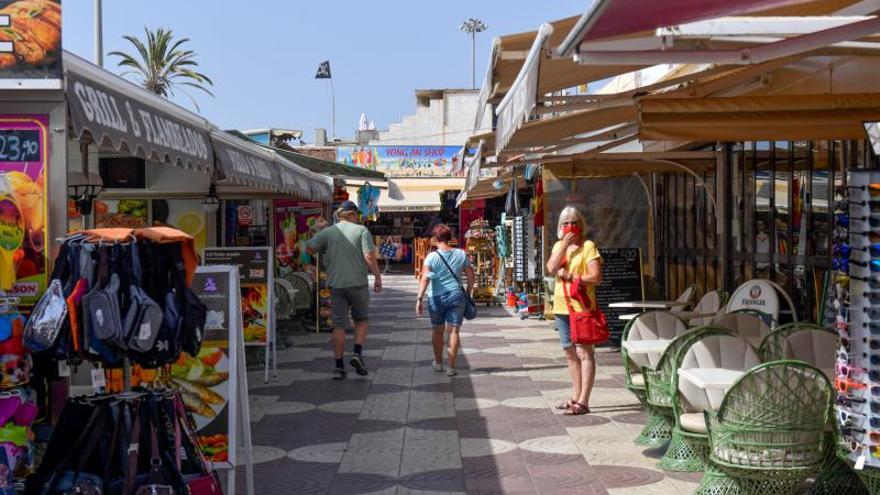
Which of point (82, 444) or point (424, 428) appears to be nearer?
point (82, 444)

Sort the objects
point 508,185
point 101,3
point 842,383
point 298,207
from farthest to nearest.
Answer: point 101,3
point 508,185
point 298,207
point 842,383

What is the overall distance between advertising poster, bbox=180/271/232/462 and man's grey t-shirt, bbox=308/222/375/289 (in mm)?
4330

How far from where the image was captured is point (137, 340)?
14.7 ft

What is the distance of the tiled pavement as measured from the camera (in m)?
6.55

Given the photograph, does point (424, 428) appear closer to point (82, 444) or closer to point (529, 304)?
point (82, 444)

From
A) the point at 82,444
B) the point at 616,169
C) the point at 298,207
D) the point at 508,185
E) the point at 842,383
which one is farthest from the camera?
the point at 508,185

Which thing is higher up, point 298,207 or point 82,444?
point 298,207

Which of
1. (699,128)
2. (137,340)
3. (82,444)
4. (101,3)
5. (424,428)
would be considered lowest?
(424,428)

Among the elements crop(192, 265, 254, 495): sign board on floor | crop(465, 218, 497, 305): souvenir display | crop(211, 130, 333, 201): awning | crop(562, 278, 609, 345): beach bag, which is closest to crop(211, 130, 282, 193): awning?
crop(211, 130, 333, 201): awning

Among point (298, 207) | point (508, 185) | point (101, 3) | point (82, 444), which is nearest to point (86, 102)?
point (82, 444)

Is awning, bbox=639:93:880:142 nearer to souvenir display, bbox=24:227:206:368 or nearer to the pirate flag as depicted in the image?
souvenir display, bbox=24:227:206:368

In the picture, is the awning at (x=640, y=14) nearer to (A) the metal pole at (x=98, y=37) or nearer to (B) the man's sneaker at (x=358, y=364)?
(B) the man's sneaker at (x=358, y=364)

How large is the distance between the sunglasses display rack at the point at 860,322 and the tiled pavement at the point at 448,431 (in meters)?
1.63

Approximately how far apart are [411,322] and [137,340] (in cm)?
1365
